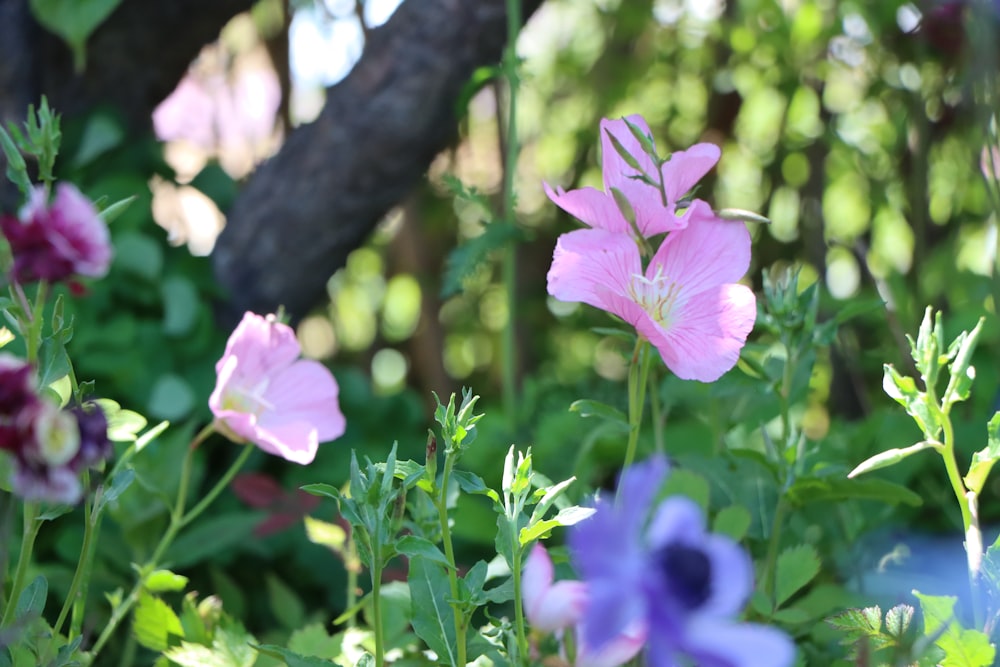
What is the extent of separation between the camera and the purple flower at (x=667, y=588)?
34 cm

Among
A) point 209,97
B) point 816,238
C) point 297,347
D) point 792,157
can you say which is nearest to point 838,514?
point 297,347

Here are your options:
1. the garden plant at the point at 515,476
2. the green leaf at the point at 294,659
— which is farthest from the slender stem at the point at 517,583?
the green leaf at the point at 294,659

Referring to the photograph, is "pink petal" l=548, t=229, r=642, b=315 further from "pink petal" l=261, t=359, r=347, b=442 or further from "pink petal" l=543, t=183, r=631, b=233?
"pink petal" l=261, t=359, r=347, b=442

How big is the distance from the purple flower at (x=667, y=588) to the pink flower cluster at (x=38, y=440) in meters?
0.20

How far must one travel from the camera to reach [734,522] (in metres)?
0.68

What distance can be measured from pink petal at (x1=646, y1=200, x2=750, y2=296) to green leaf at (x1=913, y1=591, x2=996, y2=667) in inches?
8.1

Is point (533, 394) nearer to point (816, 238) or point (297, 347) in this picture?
point (297, 347)

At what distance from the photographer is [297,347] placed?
28.5 inches

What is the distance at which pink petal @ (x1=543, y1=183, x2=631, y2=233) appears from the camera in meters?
0.57

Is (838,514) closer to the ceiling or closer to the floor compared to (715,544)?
closer to the floor

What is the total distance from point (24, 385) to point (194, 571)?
0.70 meters

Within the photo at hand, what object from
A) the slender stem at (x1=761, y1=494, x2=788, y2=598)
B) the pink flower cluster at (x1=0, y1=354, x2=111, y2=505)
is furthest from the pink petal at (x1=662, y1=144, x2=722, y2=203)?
the pink flower cluster at (x1=0, y1=354, x2=111, y2=505)

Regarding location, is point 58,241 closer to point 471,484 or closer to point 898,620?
point 471,484

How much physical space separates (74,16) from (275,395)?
0.59 metres
